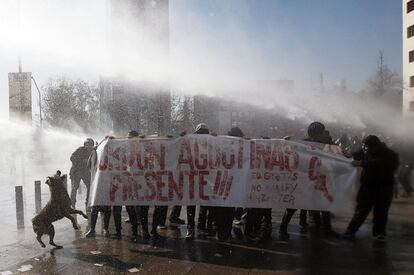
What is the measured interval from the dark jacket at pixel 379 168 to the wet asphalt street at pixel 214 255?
3.33 ft

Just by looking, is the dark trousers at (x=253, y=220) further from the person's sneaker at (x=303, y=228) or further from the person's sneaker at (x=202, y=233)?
the person's sneaker at (x=303, y=228)

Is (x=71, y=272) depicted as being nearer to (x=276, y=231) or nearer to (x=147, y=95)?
(x=276, y=231)

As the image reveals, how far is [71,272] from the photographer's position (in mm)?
6000

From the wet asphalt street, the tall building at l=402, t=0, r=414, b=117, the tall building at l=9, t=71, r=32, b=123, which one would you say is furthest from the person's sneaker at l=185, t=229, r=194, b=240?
the tall building at l=402, t=0, r=414, b=117

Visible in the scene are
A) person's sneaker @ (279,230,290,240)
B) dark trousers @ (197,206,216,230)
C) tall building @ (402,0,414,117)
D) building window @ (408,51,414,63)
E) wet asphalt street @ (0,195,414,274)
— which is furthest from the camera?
building window @ (408,51,414,63)

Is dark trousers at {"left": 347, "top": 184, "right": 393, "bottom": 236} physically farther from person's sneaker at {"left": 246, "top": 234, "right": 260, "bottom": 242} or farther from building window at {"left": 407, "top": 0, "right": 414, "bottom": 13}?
building window at {"left": 407, "top": 0, "right": 414, "bottom": 13}

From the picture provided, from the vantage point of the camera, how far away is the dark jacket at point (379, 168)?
23.4 ft

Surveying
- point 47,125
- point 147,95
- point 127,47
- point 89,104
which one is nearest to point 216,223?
point 127,47

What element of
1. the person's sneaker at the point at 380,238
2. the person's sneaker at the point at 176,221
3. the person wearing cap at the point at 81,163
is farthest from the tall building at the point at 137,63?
the person's sneaker at the point at 380,238

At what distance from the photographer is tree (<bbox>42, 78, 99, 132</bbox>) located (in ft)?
157

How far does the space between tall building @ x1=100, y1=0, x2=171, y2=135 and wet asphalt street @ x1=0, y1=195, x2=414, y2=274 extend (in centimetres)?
1809

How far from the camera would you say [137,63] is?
27859mm

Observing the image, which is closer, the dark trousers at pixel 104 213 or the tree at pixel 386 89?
the dark trousers at pixel 104 213

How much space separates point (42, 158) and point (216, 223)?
28.3m
